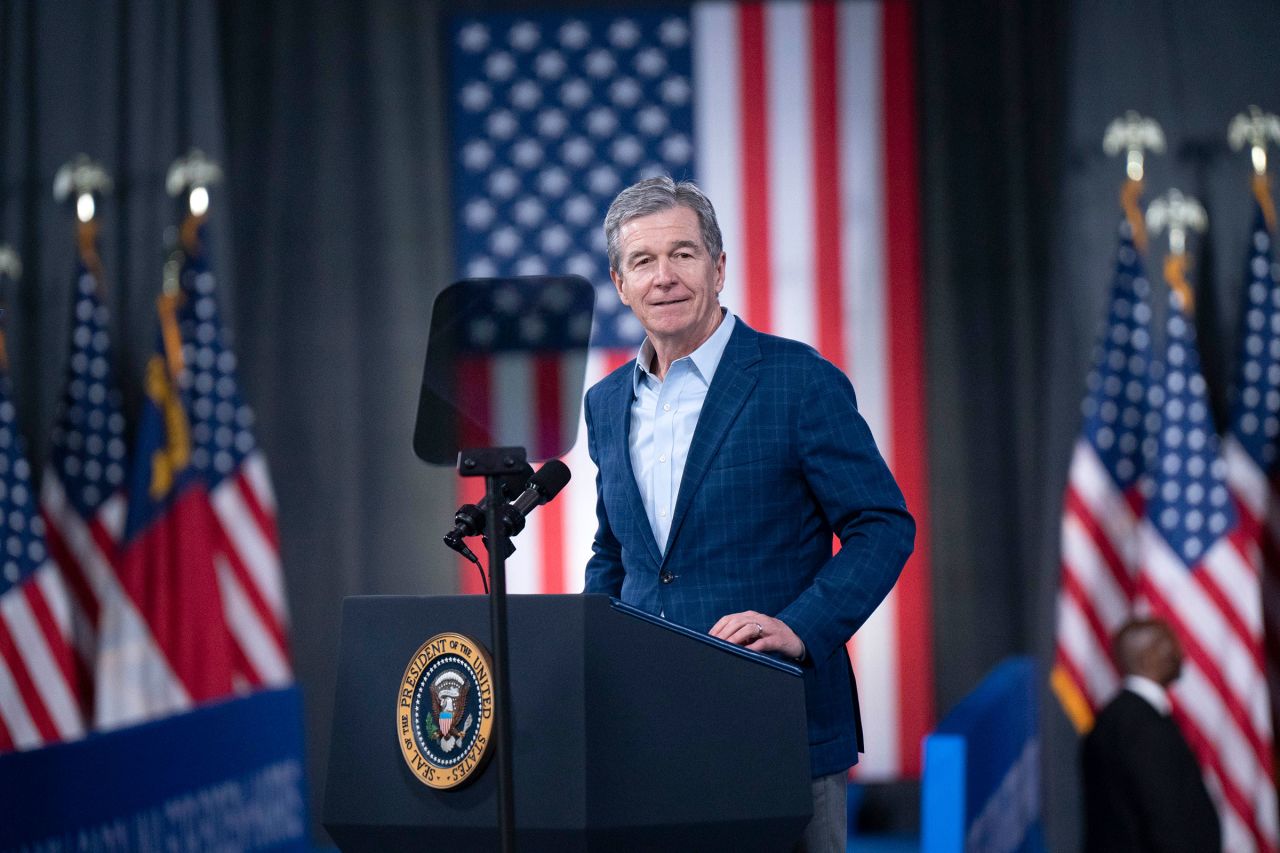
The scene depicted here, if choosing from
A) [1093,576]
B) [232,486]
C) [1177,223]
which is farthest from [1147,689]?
[232,486]

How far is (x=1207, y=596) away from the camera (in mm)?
5211

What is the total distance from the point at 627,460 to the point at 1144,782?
266cm

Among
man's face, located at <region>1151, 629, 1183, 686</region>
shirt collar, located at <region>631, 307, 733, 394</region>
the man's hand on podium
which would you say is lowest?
man's face, located at <region>1151, 629, 1183, 686</region>

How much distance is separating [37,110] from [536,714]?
556cm

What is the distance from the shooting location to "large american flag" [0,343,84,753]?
16.0 ft

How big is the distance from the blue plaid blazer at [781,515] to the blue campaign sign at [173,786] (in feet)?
6.19

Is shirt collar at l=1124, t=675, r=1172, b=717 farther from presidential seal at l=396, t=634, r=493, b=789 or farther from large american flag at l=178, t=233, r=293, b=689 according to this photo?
large american flag at l=178, t=233, r=293, b=689

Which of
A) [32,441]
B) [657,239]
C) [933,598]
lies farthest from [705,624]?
[32,441]

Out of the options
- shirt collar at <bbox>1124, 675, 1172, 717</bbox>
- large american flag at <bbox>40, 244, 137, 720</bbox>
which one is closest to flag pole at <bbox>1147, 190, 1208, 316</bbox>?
shirt collar at <bbox>1124, 675, 1172, 717</bbox>

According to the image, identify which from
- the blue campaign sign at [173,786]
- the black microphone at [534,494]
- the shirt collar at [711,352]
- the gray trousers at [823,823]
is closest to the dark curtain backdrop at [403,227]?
the blue campaign sign at [173,786]

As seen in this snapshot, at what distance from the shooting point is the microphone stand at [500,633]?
1453 millimetres

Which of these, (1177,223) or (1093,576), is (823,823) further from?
(1177,223)

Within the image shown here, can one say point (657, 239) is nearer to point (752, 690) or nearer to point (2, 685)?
point (752, 690)

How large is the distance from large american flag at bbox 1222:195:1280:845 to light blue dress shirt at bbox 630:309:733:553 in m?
4.02
